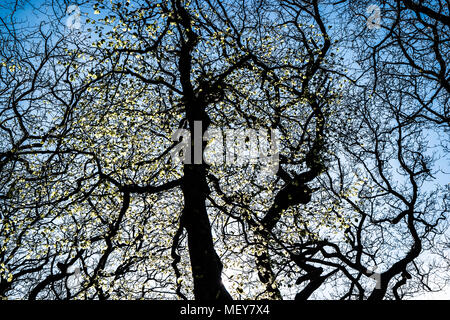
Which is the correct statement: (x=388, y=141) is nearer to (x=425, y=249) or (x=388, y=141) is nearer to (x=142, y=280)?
(x=425, y=249)

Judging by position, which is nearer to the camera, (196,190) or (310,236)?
(196,190)

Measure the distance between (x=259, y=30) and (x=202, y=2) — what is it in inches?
85.3

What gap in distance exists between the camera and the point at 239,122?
34.6 ft

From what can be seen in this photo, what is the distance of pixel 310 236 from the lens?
1008cm

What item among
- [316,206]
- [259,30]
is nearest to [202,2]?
[259,30]

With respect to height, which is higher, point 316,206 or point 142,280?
point 316,206

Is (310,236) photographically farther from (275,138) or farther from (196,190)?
(196,190)

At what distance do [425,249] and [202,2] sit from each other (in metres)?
12.8
